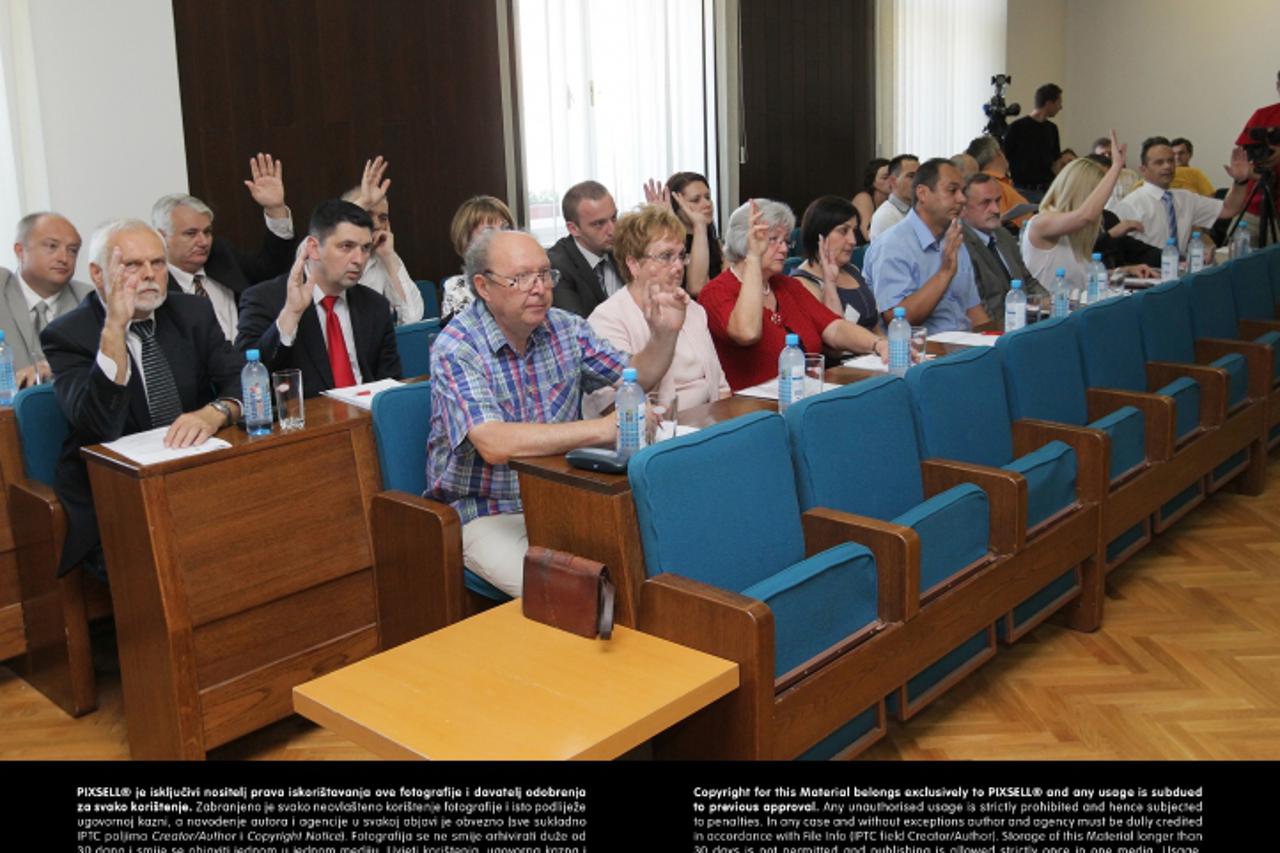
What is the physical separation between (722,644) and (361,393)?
60.1 inches

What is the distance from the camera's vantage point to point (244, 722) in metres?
2.86

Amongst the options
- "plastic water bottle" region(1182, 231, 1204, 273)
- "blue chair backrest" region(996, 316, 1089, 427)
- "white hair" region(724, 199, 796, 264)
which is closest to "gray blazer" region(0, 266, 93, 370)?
→ "white hair" region(724, 199, 796, 264)

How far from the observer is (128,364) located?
299cm

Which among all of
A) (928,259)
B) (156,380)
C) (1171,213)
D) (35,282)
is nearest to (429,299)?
(35,282)

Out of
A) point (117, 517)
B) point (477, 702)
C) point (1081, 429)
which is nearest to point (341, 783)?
point (477, 702)

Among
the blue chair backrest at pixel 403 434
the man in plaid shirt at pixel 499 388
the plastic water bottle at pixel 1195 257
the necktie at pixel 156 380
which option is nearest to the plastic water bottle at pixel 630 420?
the man in plaid shirt at pixel 499 388

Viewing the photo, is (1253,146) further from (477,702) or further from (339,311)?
(477,702)

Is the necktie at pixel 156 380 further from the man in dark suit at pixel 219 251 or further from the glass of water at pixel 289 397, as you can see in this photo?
the man in dark suit at pixel 219 251

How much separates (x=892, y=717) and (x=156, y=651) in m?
1.72

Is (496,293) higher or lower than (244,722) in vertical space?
higher

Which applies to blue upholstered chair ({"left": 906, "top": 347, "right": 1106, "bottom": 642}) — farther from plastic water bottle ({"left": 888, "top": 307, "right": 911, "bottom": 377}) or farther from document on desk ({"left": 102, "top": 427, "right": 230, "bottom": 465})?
document on desk ({"left": 102, "top": 427, "right": 230, "bottom": 465})

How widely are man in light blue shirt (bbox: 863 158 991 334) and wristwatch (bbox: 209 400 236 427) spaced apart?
2557 millimetres

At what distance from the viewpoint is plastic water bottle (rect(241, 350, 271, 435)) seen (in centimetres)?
291

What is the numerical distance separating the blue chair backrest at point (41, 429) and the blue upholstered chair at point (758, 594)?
183 centimetres
